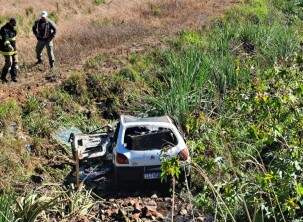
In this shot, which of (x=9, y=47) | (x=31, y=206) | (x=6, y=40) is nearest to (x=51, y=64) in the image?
(x=9, y=47)

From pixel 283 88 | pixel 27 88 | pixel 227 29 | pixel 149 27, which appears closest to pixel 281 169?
pixel 283 88

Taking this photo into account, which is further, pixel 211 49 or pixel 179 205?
pixel 211 49

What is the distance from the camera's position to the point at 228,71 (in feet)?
57.5

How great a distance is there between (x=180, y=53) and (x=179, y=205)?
344 inches

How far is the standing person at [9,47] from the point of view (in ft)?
55.0

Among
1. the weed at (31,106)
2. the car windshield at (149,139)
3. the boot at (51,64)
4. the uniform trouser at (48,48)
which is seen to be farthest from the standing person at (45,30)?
the car windshield at (149,139)

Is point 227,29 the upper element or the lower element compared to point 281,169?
lower

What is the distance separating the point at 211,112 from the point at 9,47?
7892 mm

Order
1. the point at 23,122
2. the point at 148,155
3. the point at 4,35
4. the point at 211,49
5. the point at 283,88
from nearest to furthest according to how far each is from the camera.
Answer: the point at 283,88, the point at 148,155, the point at 23,122, the point at 4,35, the point at 211,49

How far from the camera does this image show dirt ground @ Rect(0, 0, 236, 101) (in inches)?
738

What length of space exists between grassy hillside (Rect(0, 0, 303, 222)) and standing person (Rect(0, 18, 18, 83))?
3.85ft

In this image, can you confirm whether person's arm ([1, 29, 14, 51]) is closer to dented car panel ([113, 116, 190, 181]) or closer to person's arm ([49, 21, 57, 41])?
person's arm ([49, 21, 57, 41])

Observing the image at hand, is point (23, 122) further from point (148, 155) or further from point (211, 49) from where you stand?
point (211, 49)

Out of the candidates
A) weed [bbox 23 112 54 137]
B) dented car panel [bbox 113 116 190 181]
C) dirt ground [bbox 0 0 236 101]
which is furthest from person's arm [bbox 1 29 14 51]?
dented car panel [bbox 113 116 190 181]
